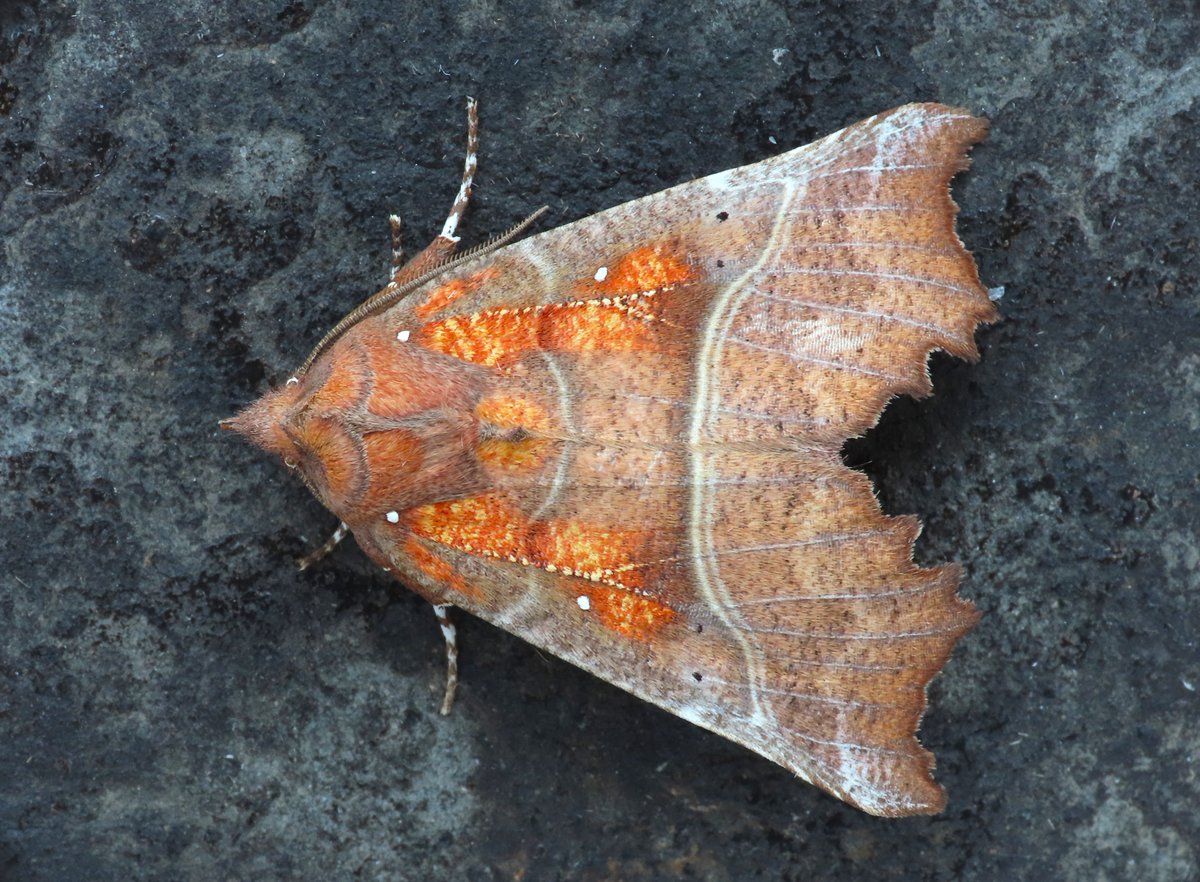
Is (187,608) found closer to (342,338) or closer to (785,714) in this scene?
(342,338)

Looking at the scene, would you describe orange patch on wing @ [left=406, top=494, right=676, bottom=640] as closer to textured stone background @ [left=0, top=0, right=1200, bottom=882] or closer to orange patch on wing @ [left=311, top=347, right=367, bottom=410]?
orange patch on wing @ [left=311, top=347, right=367, bottom=410]

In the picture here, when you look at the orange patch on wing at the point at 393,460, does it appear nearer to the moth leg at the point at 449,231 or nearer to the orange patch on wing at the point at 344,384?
the orange patch on wing at the point at 344,384

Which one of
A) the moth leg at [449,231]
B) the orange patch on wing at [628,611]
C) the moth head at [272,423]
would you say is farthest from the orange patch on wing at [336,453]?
the orange patch on wing at [628,611]

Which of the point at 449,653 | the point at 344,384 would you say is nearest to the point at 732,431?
the point at 344,384

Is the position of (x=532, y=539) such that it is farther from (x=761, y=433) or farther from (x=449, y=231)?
(x=449, y=231)

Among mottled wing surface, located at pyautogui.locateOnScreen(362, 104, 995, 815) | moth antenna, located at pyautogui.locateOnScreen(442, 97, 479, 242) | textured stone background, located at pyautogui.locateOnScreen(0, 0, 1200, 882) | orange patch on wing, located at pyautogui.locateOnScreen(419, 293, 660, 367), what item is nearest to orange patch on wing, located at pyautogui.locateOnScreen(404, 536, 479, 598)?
mottled wing surface, located at pyautogui.locateOnScreen(362, 104, 995, 815)

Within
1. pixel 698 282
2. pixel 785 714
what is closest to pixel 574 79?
pixel 698 282
